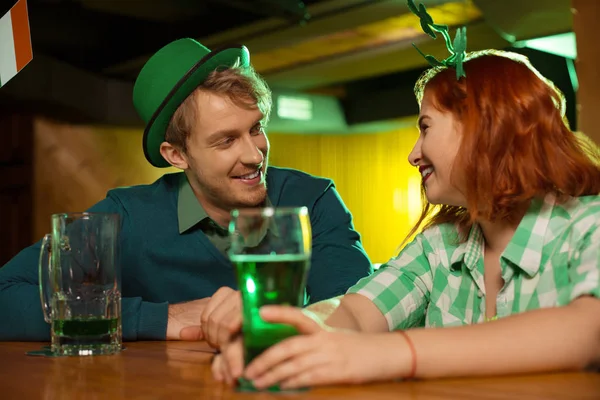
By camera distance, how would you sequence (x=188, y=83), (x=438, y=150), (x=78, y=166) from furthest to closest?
(x=78, y=166)
(x=188, y=83)
(x=438, y=150)

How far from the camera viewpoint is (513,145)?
1.20m

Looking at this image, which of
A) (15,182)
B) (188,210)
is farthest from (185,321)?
(15,182)

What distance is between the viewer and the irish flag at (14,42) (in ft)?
5.08

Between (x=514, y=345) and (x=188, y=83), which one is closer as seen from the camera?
(x=514, y=345)

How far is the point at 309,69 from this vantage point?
21.0 feet

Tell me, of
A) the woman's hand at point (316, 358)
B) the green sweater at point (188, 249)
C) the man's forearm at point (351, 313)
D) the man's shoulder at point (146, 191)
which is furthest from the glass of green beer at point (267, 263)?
the man's shoulder at point (146, 191)

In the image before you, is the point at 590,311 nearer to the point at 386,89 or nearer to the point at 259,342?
the point at 259,342

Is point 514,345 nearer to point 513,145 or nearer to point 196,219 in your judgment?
point 513,145

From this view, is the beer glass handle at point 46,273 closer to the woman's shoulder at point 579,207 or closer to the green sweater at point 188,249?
the green sweater at point 188,249

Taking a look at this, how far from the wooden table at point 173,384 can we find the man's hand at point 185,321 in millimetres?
228

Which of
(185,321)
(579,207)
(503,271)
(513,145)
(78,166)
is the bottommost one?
(185,321)

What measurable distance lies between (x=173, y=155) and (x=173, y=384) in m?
1.25

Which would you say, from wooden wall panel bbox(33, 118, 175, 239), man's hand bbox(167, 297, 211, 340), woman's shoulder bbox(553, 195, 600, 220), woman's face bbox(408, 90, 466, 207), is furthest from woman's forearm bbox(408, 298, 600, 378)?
wooden wall panel bbox(33, 118, 175, 239)

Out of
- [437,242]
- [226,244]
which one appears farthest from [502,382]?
[226,244]
